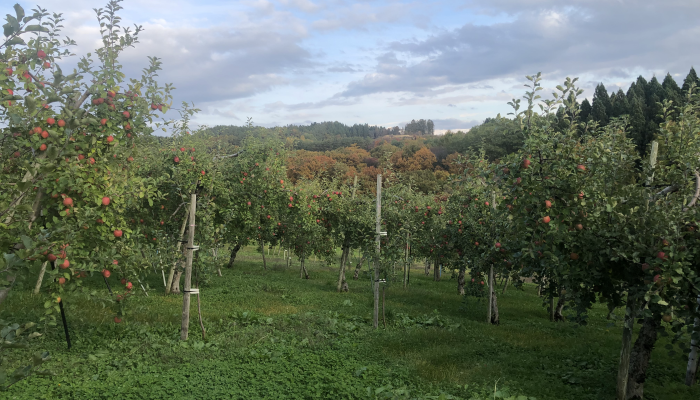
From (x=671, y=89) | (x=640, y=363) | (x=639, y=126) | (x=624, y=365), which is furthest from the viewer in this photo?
(x=671, y=89)

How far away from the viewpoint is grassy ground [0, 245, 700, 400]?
615 centimetres

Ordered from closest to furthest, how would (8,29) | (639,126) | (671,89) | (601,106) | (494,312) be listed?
(8,29), (494,312), (639,126), (671,89), (601,106)

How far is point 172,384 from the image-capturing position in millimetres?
6098

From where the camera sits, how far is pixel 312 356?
7.57m

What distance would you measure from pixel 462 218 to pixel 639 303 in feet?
22.7

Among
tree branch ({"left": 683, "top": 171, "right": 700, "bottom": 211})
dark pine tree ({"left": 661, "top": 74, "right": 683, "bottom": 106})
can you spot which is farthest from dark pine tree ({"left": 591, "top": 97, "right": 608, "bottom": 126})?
tree branch ({"left": 683, "top": 171, "right": 700, "bottom": 211})

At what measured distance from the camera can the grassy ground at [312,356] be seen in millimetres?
6152

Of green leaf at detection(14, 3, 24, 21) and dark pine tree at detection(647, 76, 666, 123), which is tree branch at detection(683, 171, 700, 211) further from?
dark pine tree at detection(647, 76, 666, 123)

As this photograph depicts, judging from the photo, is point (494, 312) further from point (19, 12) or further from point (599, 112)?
point (599, 112)

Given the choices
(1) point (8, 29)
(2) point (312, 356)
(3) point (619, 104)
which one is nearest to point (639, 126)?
(3) point (619, 104)

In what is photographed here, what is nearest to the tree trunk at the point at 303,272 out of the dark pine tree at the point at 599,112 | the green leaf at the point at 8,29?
the green leaf at the point at 8,29

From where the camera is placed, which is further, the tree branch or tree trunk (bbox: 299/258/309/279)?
tree trunk (bbox: 299/258/309/279)

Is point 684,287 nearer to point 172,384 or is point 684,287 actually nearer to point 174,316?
point 172,384

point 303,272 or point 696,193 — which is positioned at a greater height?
point 696,193
